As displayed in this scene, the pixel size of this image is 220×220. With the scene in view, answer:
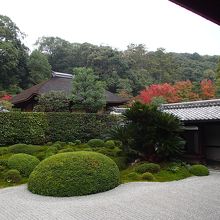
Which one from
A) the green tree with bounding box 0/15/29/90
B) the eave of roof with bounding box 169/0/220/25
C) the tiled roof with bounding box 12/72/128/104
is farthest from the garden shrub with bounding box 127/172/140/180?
the green tree with bounding box 0/15/29/90

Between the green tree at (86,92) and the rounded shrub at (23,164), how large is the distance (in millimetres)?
10818

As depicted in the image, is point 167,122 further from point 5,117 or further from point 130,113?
point 5,117

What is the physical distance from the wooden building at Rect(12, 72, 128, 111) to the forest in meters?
9.34

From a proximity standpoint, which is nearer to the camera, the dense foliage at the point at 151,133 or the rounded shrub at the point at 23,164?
the rounded shrub at the point at 23,164

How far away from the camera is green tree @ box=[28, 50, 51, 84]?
43156 millimetres

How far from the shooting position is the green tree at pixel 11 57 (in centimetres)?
3928

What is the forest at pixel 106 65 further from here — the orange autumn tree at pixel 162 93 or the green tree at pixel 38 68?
the orange autumn tree at pixel 162 93

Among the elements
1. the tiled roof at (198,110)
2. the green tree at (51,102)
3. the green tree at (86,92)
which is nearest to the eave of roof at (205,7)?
the tiled roof at (198,110)

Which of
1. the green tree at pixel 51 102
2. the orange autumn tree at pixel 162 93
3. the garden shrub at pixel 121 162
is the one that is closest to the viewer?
the garden shrub at pixel 121 162

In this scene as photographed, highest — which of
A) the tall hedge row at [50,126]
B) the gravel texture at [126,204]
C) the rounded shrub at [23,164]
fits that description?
the tall hedge row at [50,126]

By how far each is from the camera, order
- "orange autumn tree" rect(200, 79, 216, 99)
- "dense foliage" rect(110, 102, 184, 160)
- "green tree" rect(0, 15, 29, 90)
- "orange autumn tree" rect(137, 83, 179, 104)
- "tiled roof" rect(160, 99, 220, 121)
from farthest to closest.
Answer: "green tree" rect(0, 15, 29, 90)
"orange autumn tree" rect(200, 79, 216, 99)
"orange autumn tree" rect(137, 83, 179, 104)
"tiled roof" rect(160, 99, 220, 121)
"dense foliage" rect(110, 102, 184, 160)

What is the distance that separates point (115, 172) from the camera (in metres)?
11.6

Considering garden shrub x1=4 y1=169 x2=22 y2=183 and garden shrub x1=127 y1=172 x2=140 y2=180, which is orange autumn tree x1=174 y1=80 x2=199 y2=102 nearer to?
garden shrub x1=127 y1=172 x2=140 y2=180

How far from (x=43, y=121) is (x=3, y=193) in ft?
34.1
